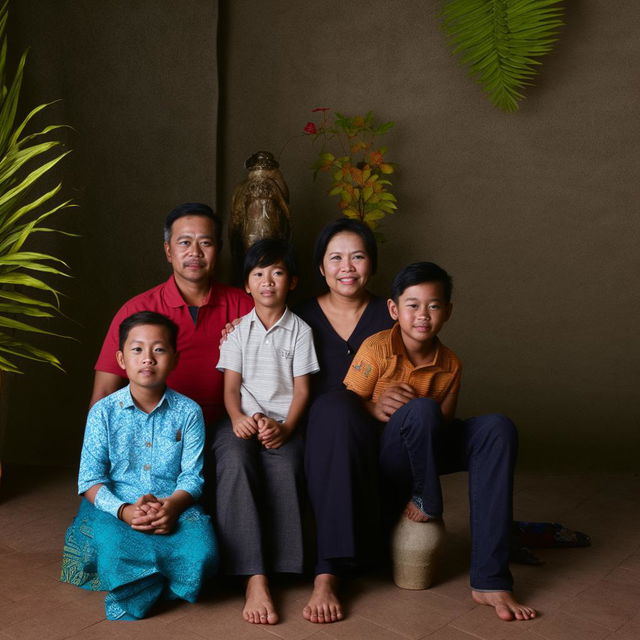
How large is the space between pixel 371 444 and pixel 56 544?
1.20 metres

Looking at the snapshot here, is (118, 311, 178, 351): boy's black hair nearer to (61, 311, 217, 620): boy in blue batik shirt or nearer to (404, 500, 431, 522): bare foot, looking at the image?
(61, 311, 217, 620): boy in blue batik shirt

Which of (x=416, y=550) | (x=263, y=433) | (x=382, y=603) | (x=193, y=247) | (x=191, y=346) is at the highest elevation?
(x=193, y=247)

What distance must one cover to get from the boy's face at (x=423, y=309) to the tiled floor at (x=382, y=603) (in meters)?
0.77

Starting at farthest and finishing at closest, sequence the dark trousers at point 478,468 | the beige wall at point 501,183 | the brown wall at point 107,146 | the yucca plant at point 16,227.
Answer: the beige wall at point 501,183, the brown wall at point 107,146, the yucca plant at point 16,227, the dark trousers at point 478,468

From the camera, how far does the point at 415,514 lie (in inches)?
95.6

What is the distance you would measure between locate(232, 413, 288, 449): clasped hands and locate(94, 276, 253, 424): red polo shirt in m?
0.30

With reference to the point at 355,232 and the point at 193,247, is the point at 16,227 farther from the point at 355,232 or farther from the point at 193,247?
the point at 355,232

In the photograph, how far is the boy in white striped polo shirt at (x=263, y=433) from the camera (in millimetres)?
2375

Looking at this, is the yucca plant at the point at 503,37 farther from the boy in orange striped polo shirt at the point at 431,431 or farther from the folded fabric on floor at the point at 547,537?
the folded fabric on floor at the point at 547,537

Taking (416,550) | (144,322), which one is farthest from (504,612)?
(144,322)

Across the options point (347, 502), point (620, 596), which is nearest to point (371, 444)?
point (347, 502)

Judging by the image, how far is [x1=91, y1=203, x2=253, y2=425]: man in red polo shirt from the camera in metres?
2.76

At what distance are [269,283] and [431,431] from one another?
0.69 m

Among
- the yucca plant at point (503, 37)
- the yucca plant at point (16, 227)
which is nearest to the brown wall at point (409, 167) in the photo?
the yucca plant at point (503, 37)
